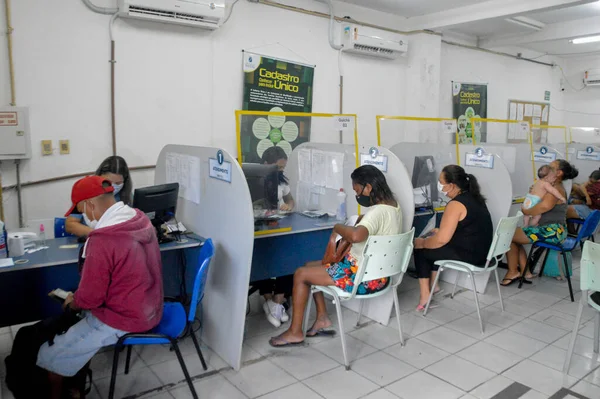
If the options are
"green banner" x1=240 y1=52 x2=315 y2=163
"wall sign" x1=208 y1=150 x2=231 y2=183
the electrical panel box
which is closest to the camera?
"wall sign" x1=208 y1=150 x2=231 y2=183

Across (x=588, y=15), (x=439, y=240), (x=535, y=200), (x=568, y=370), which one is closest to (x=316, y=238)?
(x=439, y=240)

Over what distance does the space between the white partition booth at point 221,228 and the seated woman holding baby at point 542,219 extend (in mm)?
2425

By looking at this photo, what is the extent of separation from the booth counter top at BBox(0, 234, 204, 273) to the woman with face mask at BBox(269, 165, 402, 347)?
62 centimetres

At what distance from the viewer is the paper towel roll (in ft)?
6.89

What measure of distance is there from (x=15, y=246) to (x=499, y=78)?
670cm

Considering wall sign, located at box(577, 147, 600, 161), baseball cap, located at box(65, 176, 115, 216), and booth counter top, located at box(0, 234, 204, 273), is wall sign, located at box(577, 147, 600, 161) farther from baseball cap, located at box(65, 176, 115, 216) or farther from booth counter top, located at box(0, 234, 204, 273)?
baseball cap, located at box(65, 176, 115, 216)

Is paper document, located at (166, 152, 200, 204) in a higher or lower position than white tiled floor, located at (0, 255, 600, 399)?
higher

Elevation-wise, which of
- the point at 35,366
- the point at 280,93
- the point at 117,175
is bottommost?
the point at 35,366

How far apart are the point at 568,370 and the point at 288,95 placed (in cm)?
322

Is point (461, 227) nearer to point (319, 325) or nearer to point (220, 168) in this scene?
point (319, 325)

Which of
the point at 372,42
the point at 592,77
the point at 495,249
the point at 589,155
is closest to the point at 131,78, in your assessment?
the point at 372,42

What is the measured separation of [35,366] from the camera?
5.98ft

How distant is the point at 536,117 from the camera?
7785mm

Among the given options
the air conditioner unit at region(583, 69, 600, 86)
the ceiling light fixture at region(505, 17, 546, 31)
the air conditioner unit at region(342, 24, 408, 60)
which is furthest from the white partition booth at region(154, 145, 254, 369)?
the air conditioner unit at region(583, 69, 600, 86)
